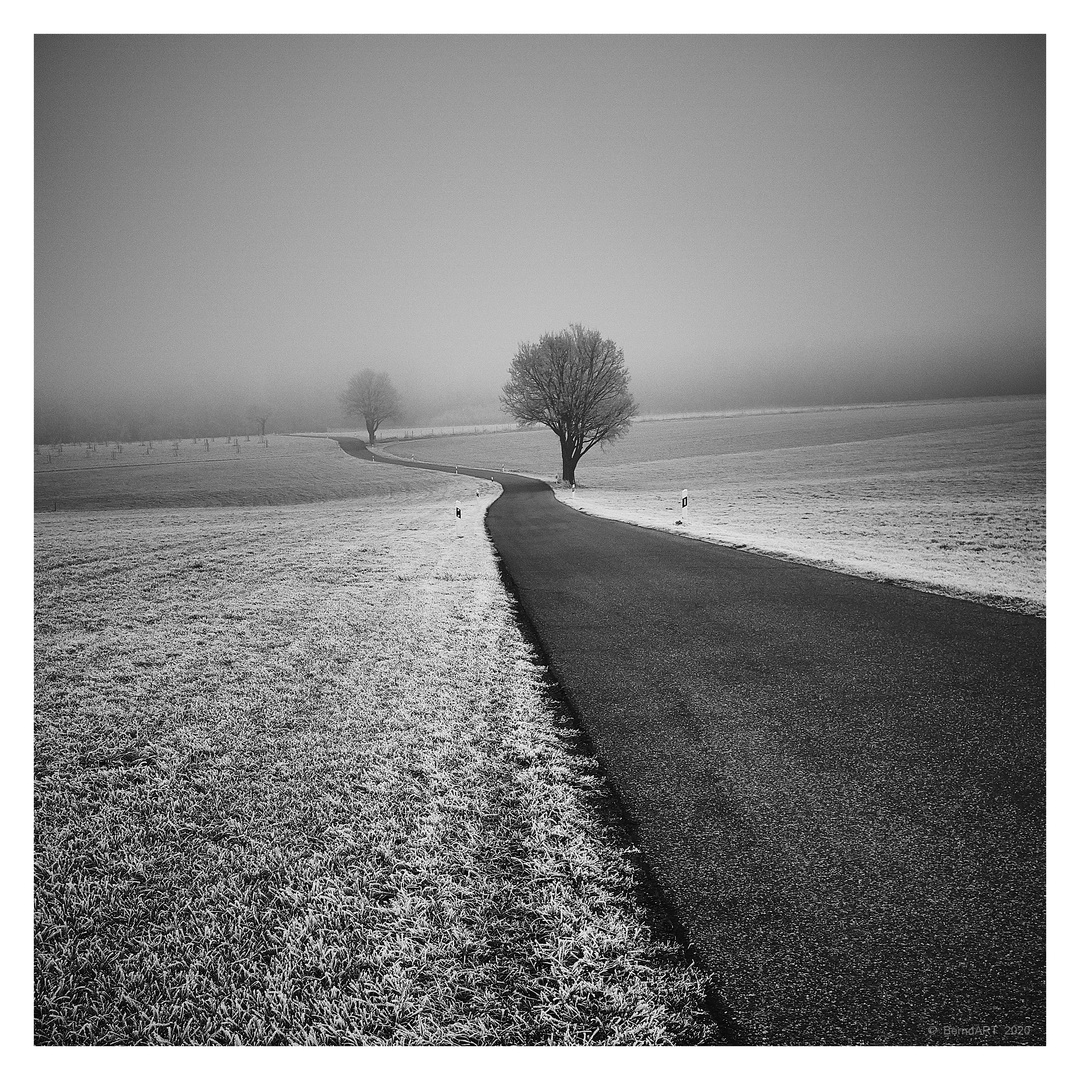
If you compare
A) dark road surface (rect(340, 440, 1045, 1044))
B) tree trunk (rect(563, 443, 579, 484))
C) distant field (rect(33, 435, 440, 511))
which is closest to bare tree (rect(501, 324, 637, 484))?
tree trunk (rect(563, 443, 579, 484))

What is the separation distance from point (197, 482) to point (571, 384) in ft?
80.6

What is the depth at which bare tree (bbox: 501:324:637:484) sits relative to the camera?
3203 cm

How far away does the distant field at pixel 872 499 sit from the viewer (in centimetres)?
972

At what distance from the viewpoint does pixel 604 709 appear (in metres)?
4.23

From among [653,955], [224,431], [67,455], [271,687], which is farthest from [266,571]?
[224,431]

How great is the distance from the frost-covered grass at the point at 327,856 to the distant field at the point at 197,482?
25513 millimetres

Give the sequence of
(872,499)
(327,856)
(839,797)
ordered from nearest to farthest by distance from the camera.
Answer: (327,856) → (839,797) → (872,499)

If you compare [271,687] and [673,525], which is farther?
[673,525]

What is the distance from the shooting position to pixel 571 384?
32094mm

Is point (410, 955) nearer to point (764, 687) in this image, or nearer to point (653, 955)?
point (653, 955)

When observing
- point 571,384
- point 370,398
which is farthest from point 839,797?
point 370,398

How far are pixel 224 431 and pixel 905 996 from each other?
14193 centimetres

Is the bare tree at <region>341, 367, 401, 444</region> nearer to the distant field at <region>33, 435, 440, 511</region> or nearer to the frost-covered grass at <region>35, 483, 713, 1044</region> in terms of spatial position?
the distant field at <region>33, 435, 440, 511</region>

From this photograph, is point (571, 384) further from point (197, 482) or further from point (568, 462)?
point (197, 482)
